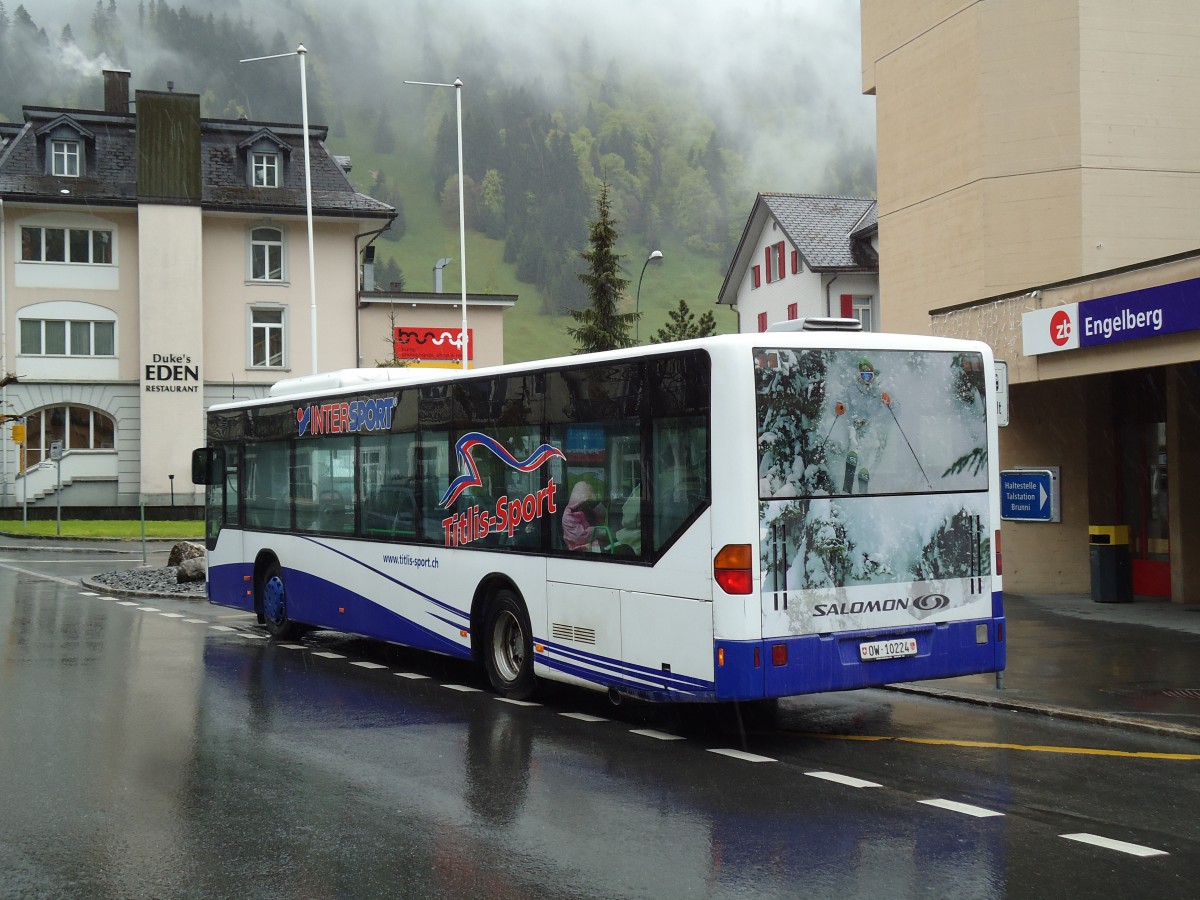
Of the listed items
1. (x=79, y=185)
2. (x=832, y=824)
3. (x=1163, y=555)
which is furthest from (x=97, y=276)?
(x=832, y=824)

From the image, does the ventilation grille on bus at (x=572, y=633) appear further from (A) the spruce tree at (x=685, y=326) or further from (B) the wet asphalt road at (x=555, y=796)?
(A) the spruce tree at (x=685, y=326)

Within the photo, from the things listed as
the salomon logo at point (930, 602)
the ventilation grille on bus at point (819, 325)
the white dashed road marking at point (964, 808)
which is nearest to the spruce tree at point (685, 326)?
the ventilation grille on bus at point (819, 325)

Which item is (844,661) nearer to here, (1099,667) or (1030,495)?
(1099,667)

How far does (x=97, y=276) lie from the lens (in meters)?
52.1

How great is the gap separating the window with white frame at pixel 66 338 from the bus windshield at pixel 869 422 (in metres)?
47.1

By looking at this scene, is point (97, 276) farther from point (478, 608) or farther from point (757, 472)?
point (757, 472)

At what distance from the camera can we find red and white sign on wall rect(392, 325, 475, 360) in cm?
5662

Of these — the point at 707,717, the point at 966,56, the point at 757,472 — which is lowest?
the point at 707,717

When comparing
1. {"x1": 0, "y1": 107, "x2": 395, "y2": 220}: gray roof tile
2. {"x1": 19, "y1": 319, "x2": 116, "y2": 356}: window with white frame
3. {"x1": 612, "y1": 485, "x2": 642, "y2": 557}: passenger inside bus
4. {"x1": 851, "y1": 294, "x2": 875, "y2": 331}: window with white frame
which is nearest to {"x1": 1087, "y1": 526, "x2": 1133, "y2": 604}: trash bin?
{"x1": 612, "y1": 485, "x2": 642, "y2": 557}: passenger inside bus

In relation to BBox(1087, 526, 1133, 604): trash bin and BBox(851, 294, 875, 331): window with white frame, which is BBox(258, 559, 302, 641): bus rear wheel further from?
BBox(851, 294, 875, 331): window with white frame

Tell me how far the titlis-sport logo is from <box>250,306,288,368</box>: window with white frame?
4650 centimetres

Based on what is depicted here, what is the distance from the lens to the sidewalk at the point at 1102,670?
10688 mm

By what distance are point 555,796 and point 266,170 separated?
49.9 meters

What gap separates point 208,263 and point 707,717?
4614cm
